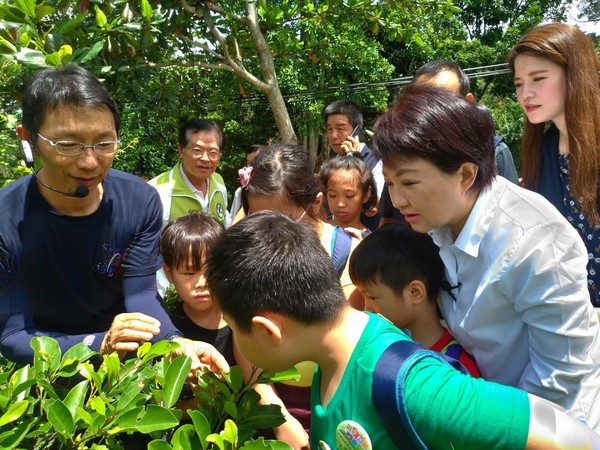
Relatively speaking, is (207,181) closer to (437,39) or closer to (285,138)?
(285,138)

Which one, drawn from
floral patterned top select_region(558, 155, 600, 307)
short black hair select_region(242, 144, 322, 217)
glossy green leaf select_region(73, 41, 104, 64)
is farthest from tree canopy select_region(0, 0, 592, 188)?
floral patterned top select_region(558, 155, 600, 307)

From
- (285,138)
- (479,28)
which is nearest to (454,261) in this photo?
(285,138)

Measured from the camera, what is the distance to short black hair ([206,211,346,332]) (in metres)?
1.37

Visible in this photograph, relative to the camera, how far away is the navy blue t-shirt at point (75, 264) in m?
1.99

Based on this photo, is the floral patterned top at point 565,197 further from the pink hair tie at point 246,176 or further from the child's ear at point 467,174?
the pink hair tie at point 246,176

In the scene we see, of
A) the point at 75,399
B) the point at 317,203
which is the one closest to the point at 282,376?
the point at 75,399

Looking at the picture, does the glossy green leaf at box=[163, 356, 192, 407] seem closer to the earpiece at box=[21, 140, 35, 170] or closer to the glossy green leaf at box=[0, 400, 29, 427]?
the glossy green leaf at box=[0, 400, 29, 427]

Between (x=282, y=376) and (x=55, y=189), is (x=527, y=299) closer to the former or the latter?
(x=282, y=376)

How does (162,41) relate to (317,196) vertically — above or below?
above

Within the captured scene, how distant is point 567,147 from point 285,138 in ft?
17.7

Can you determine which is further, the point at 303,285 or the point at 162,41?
the point at 162,41

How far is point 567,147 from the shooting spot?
226 cm

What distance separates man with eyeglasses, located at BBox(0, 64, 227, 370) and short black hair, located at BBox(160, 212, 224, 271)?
0.73 feet

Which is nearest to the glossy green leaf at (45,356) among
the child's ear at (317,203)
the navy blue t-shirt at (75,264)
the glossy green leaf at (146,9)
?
the navy blue t-shirt at (75,264)
